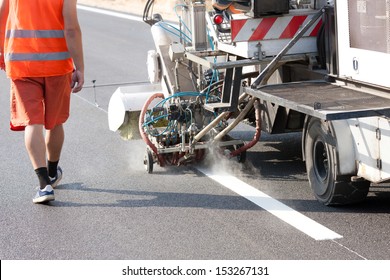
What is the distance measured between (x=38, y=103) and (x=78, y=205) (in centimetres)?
89

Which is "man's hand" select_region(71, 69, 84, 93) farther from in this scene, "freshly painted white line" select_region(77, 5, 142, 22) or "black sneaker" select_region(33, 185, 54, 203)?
"freshly painted white line" select_region(77, 5, 142, 22)

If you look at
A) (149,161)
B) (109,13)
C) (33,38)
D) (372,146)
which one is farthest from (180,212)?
(109,13)

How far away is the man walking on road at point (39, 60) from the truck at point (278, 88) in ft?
3.50

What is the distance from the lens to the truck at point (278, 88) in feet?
22.7

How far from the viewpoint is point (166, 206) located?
25.8ft

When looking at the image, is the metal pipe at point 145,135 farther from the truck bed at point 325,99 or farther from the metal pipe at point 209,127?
→ the truck bed at point 325,99

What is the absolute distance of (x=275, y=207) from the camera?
7.66 metres

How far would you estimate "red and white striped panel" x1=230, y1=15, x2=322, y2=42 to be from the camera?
7.99 meters

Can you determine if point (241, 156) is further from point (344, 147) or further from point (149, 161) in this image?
point (344, 147)

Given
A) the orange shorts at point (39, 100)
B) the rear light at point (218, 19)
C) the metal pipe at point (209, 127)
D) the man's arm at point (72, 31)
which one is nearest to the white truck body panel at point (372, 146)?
the metal pipe at point (209, 127)

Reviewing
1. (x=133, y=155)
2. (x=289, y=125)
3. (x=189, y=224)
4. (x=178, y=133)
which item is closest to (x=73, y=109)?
(x=133, y=155)

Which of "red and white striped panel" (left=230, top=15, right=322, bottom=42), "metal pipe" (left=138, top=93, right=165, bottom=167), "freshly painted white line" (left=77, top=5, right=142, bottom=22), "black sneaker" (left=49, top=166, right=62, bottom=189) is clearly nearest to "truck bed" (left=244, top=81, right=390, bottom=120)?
"red and white striped panel" (left=230, top=15, right=322, bottom=42)

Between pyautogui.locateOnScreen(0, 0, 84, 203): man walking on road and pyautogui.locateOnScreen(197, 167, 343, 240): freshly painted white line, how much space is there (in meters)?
1.51

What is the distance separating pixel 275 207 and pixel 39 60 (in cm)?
225
